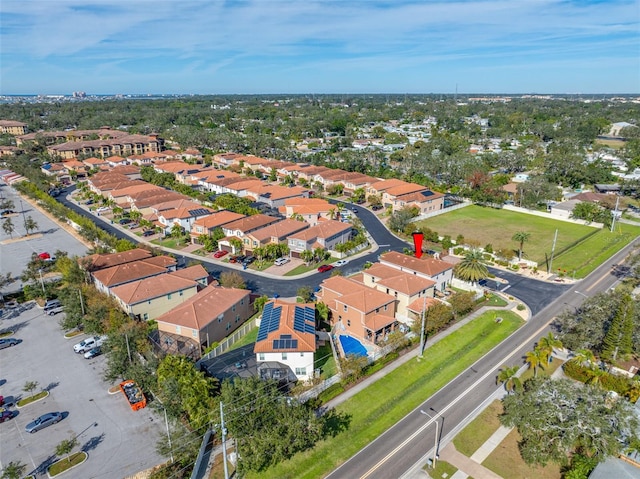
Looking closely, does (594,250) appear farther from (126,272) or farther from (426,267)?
(126,272)

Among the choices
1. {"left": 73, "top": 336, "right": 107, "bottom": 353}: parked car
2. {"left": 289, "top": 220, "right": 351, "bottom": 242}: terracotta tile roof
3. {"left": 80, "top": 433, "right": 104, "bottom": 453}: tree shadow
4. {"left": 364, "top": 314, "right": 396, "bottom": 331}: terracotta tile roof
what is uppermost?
{"left": 289, "top": 220, "right": 351, "bottom": 242}: terracotta tile roof

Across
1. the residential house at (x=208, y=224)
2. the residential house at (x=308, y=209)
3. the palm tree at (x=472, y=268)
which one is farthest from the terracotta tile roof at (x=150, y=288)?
the palm tree at (x=472, y=268)

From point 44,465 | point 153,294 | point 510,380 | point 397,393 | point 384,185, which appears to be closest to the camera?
point 44,465

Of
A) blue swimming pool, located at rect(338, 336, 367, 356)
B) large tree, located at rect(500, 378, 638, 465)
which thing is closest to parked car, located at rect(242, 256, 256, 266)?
blue swimming pool, located at rect(338, 336, 367, 356)

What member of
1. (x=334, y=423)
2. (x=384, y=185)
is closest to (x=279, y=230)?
(x=384, y=185)

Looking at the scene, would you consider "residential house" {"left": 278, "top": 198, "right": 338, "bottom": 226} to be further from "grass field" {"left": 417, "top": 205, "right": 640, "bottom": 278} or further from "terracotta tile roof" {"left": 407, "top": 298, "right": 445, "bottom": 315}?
"terracotta tile roof" {"left": 407, "top": 298, "right": 445, "bottom": 315}
